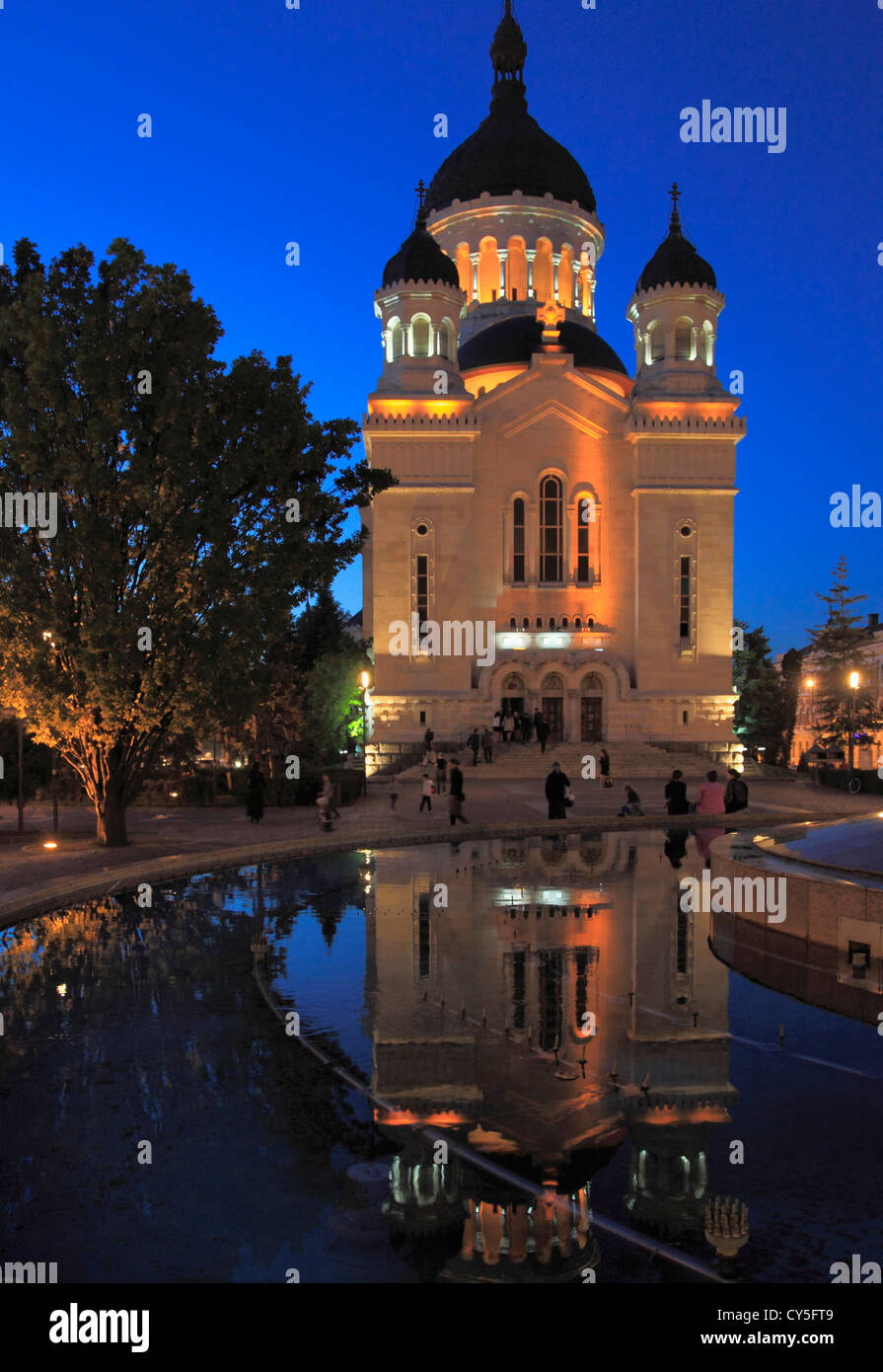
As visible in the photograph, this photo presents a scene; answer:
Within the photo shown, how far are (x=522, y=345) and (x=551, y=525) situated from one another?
31.0ft

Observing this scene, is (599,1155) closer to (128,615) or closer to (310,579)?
(128,615)

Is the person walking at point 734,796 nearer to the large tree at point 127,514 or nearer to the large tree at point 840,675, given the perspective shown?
the large tree at point 127,514

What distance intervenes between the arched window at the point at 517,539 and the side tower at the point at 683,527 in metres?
4.77

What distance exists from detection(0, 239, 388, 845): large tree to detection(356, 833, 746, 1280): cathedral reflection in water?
5.97 m

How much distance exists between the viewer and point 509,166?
2116 inches

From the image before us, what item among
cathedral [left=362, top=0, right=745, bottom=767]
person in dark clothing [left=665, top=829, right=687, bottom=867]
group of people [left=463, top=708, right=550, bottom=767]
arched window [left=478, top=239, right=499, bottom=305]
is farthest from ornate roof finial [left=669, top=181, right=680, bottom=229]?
person in dark clothing [left=665, top=829, right=687, bottom=867]

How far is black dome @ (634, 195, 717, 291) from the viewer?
43375 mm

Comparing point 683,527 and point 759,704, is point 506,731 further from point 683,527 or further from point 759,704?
point 759,704

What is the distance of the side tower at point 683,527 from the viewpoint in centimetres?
4259

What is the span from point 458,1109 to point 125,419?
47.1ft

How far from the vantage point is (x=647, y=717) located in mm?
42219

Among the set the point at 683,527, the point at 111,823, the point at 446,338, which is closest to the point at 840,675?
the point at 683,527

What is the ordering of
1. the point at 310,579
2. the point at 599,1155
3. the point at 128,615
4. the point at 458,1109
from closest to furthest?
the point at 599,1155 → the point at 458,1109 → the point at 128,615 → the point at 310,579
